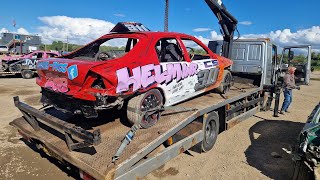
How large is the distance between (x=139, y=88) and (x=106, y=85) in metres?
0.54

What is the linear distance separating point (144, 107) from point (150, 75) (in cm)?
49

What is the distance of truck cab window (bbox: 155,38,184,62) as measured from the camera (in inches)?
198

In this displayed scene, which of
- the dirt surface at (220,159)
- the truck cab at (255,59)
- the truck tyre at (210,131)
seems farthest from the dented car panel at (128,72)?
the truck cab at (255,59)

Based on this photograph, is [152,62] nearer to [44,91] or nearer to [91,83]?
[91,83]

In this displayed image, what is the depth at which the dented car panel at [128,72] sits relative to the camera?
141 inches

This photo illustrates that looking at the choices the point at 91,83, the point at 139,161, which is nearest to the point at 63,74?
the point at 91,83

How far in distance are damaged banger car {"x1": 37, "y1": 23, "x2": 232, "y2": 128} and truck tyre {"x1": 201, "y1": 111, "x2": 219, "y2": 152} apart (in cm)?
58

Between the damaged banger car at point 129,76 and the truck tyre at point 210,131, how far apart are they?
0.58 meters

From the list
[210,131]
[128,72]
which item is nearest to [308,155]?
[210,131]

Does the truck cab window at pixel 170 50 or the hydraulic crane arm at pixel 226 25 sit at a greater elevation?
the hydraulic crane arm at pixel 226 25

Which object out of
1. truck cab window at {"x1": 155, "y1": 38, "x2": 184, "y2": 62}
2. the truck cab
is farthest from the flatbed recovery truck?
the truck cab

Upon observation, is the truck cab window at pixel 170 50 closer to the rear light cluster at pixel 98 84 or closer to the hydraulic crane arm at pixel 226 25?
the rear light cluster at pixel 98 84

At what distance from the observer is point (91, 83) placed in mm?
3615

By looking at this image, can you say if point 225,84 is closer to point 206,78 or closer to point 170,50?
point 206,78
